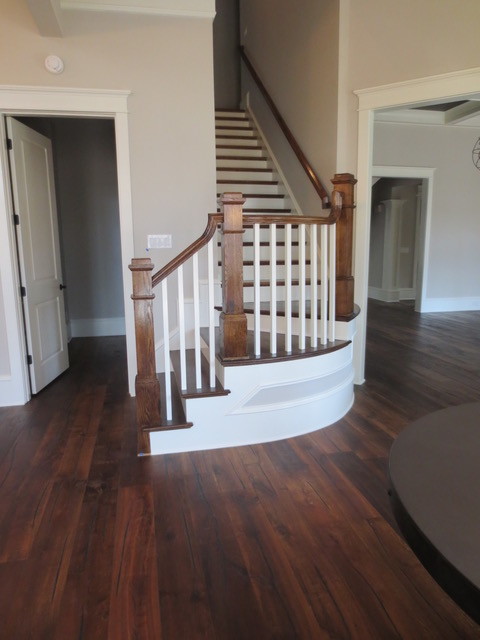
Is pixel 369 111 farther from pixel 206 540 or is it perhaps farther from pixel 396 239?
pixel 396 239

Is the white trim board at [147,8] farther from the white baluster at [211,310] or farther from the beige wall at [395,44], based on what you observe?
the white baluster at [211,310]

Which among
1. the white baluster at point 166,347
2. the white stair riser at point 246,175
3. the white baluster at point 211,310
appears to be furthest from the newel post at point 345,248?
the white stair riser at point 246,175

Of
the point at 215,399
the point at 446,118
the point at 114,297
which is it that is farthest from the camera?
the point at 446,118

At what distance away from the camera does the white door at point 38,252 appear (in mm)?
3531

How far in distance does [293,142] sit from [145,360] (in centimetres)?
291

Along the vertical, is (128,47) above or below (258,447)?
above

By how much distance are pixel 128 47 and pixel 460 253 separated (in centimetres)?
609

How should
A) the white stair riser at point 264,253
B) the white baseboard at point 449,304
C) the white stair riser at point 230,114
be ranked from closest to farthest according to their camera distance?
the white stair riser at point 264,253, the white stair riser at point 230,114, the white baseboard at point 449,304

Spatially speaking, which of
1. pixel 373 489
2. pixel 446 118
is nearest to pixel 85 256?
pixel 373 489

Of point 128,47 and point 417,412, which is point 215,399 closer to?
point 417,412

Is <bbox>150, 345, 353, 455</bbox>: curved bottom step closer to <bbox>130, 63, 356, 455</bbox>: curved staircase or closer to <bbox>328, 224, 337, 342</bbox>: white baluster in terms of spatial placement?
<bbox>130, 63, 356, 455</bbox>: curved staircase

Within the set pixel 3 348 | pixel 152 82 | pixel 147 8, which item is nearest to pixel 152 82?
pixel 152 82

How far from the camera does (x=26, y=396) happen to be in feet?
11.8

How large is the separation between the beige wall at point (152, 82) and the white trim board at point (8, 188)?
0.06 metres
